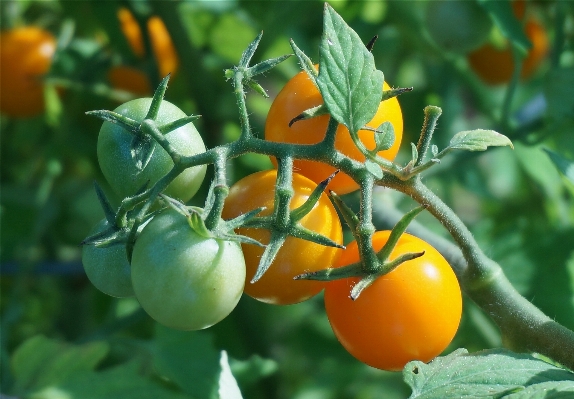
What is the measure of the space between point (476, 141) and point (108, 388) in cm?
64

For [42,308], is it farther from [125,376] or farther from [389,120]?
[389,120]

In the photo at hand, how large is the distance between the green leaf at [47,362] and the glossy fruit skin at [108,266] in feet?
1.13

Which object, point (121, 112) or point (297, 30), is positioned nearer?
point (121, 112)

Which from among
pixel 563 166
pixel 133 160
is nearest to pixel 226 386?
pixel 133 160

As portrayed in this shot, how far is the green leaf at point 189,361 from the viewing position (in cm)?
104

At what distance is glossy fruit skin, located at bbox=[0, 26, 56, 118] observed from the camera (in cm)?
162

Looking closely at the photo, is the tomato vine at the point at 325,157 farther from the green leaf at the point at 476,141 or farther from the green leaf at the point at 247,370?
the green leaf at the point at 247,370

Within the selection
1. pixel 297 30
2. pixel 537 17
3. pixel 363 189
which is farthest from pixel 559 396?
pixel 537 17

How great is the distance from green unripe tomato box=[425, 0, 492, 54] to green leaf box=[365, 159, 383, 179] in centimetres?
63

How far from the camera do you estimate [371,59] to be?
721 millimetres

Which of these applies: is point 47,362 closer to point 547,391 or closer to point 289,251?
point 289,251

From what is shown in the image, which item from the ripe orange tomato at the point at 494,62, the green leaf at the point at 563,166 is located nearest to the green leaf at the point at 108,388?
the green leaf at the point at 563,166

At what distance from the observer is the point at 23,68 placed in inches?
64.9

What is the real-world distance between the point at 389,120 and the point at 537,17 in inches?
52.6
